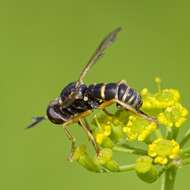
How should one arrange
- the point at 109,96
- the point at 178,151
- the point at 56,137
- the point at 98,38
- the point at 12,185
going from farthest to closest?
1. the point at 98,38
2. the point at 56,137
3. the point at 12,185
4. the point at 109,96
5. the point at 178,151

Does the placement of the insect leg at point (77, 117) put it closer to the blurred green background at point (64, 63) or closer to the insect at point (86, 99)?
the insect at point (86, 99)

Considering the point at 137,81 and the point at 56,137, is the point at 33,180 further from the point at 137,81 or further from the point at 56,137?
the point at 137,81

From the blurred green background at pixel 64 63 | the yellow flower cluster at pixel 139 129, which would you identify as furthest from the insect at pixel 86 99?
the blurred green background at pixel 64 63

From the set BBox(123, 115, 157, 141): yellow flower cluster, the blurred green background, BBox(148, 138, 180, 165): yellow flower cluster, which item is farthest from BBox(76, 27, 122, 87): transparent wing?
the blurred green background

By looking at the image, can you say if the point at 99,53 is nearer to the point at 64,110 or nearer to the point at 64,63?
the point at 64,110

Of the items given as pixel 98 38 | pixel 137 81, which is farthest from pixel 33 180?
pixel 98 38
